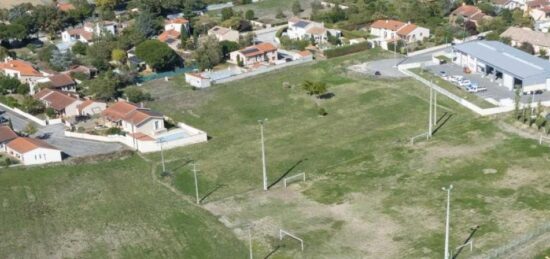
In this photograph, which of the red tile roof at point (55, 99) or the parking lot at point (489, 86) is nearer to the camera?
the parking lot at point (489, 86)

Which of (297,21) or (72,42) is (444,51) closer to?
(297,21)

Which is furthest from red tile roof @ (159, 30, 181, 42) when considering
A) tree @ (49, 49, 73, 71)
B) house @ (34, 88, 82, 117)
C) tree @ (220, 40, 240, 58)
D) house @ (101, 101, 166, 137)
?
house @ (101, 101, 166, 137)

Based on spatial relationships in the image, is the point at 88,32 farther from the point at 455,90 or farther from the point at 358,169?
the point at 358,169

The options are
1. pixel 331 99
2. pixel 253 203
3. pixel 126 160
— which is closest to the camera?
pixel 253 203

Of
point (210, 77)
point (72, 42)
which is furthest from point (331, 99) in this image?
point (72, 42)

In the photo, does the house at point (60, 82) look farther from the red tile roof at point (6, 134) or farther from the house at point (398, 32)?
the house at point (398, 32)

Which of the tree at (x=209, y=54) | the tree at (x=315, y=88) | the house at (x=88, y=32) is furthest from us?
the house at (x=88, y=32)

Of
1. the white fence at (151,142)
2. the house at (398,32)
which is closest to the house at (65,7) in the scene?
the house at (398,32)
